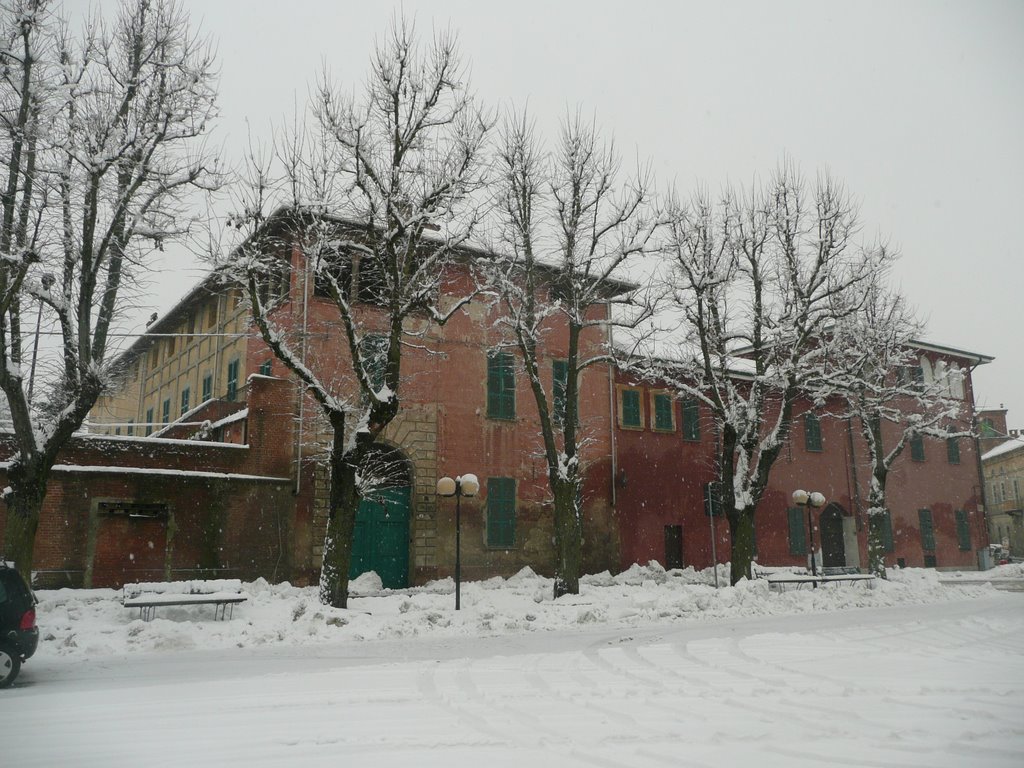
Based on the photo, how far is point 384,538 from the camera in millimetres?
20453

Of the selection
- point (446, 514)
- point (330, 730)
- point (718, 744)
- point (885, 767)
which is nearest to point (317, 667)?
point (330, 730)

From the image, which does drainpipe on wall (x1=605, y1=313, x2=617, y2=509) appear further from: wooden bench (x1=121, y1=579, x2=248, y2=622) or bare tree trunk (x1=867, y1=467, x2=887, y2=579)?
wooden bench (x1=121, y1=579, x2=248, y2=622)

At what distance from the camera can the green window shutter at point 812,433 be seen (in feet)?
99.9

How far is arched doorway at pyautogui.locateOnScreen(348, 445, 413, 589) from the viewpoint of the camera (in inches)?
790

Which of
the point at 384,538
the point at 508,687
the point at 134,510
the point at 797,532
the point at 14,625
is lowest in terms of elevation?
the point at 508,687

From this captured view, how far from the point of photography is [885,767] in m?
5.00

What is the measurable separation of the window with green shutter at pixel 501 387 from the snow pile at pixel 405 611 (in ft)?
15.3

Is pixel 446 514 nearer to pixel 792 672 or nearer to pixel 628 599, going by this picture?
pixel 628 599

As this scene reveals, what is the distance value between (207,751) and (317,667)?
400cm

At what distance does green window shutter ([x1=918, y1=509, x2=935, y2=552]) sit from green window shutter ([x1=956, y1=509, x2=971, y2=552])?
70.5 inches

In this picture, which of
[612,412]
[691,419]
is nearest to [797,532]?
[691,419]

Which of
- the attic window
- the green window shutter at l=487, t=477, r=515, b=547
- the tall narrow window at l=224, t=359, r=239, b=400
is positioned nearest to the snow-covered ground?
the attic window

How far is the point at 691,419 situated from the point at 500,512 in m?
8.91

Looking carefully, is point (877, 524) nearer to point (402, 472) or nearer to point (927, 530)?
point (927, 530)
